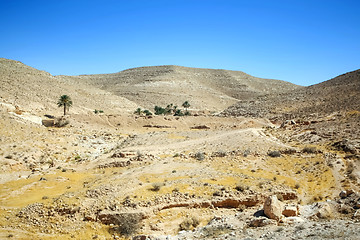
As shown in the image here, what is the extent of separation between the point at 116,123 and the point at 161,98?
42.4 meters

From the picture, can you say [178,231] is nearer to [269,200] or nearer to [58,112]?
[269,200]

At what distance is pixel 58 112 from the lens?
158ft

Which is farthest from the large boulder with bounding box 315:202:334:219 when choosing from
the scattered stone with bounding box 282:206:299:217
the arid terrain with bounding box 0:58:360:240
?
the scattered stone with bounding box 282:206:299:217

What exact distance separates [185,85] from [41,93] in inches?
2137

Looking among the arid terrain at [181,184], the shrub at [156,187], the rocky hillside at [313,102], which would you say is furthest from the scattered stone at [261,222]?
the rocky hillside at [313,102]

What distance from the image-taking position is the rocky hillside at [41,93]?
47.8m

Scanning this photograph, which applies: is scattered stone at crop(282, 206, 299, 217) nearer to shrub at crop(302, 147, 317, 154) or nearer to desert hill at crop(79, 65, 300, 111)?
shrub at crop(302, 147, 317, 154)

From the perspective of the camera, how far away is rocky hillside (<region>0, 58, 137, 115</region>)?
157 feet

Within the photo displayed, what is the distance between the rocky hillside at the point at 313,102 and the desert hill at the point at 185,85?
25272 millimetres

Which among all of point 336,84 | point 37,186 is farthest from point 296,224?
point 336,84

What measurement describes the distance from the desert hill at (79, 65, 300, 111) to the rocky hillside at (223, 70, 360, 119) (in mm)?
25272

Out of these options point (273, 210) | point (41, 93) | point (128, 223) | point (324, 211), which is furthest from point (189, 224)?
point (41, 93)

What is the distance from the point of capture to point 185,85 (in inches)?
3959

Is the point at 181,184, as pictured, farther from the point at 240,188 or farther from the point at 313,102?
the point at 313,102
